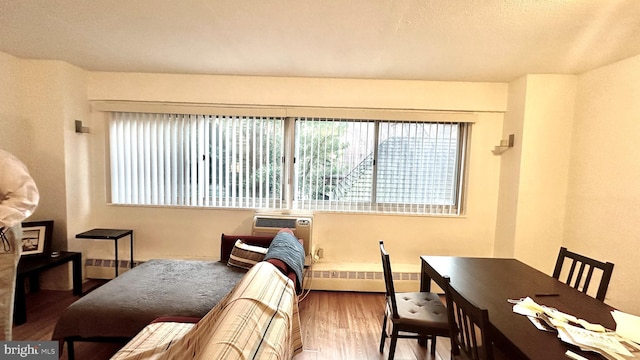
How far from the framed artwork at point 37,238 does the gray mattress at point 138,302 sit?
3.87 feet

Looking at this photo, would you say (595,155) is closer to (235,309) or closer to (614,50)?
(614,50)

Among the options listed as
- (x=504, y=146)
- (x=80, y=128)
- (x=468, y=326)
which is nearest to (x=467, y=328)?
(x=468, y=326)

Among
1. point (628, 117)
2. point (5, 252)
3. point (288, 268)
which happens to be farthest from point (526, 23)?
point (5, 252)

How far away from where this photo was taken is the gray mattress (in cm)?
170

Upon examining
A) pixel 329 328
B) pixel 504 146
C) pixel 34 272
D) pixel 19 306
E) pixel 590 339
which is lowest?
pixel 329 328

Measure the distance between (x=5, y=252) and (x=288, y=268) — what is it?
1.85m

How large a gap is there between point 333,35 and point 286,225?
183cm

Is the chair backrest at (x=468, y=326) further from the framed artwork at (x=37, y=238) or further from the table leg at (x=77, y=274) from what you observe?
the framed artwork at (x=37, y=238)

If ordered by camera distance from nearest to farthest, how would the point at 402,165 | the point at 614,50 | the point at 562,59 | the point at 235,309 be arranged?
1. the point at 235,309
2. the point at 614,50
3. the point at 562,59
4. the point at 402,165

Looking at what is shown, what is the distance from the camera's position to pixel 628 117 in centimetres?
221

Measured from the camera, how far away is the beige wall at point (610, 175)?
2160 millimetres

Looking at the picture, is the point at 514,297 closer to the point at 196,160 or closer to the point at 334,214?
the point at 334,214

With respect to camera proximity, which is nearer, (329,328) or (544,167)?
(329,328)

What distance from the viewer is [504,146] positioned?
2.91 m
